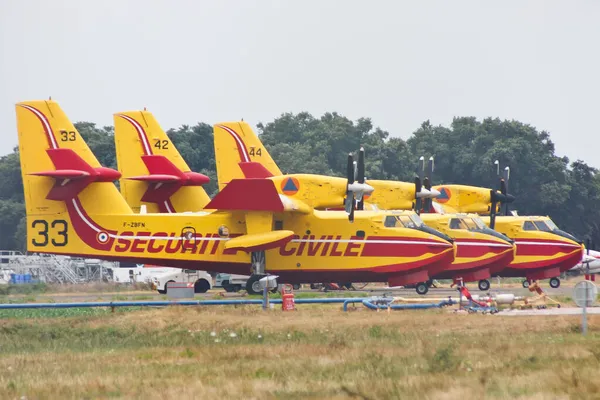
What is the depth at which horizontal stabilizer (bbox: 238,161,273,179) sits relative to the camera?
5847 centimetres

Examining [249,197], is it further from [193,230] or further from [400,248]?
[400,248]

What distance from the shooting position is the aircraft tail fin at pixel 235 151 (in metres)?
59.8

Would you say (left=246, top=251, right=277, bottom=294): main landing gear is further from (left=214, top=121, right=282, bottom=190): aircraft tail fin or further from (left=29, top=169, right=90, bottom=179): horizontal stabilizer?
(left=214, top=121, right=282, bottom=190): aircraft tail fin

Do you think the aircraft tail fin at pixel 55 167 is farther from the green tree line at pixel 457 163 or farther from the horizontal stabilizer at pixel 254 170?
the green tree line at pixel 457 163

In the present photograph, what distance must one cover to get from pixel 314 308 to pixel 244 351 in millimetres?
15619

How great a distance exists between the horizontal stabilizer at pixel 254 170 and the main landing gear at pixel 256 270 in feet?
34.1

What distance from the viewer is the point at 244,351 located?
2694cm

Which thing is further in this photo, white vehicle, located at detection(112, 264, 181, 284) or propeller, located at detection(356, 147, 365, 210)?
white vehicle, located at detection(112, 264, 181, 284)

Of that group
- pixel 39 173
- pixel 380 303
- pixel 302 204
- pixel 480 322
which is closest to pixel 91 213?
pixel 39 173

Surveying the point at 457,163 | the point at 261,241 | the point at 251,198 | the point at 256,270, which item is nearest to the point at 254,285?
the point at 256,270

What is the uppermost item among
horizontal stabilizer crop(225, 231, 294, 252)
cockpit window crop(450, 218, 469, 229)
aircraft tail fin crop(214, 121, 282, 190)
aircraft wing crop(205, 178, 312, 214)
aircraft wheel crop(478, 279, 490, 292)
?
aircraft tail fin crop(214, 121, 282, 190)

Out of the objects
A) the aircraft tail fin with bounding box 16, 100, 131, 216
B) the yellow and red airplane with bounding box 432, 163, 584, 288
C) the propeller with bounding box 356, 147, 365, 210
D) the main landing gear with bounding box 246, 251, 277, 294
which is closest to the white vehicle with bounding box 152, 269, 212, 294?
the aircraft tail fin with bounding box 16, 100, 131, 216

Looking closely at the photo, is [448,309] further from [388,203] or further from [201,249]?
[388,203]

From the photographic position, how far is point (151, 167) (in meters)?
56.7
